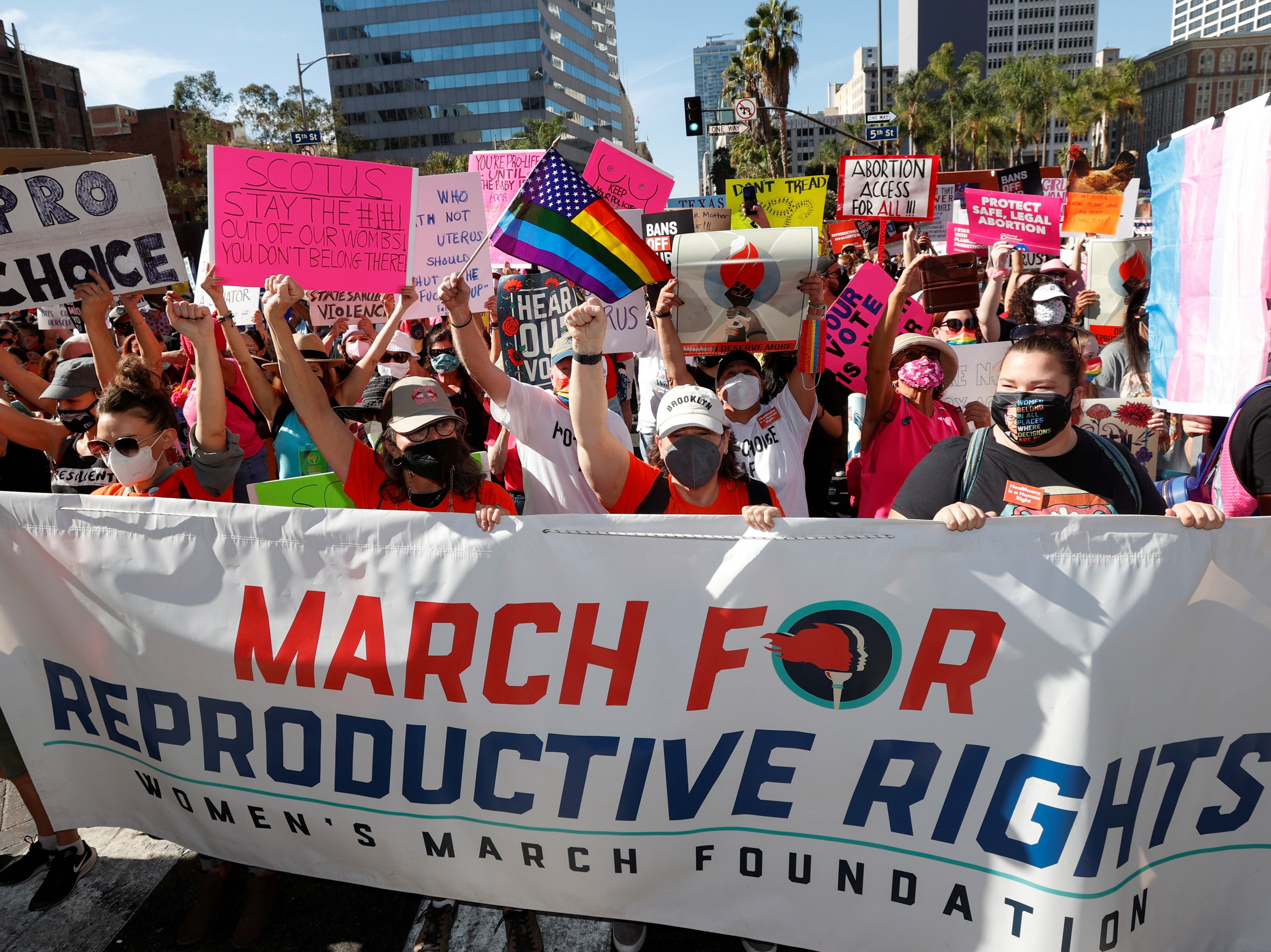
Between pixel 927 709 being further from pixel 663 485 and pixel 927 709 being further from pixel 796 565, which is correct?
pixel 663 485

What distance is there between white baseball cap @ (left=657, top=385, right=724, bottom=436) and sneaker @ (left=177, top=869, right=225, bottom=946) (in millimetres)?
2087

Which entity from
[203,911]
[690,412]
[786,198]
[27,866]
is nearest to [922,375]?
[690,412]

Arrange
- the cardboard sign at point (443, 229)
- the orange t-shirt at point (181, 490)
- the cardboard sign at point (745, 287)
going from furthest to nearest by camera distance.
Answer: the cardboard sign at point (443, 229)
the cardboard sign at point (745, 287)
the orange t-shirt at point (181, 490)

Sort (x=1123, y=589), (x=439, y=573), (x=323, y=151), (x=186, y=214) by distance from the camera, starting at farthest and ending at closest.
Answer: (x=186, y=214)
(x=323, y=151)
(x=439, y=573)
(x=1123, y=589)

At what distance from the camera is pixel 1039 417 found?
7.95 feet

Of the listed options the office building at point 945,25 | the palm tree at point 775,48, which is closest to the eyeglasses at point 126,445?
the palm tree at point 775,48

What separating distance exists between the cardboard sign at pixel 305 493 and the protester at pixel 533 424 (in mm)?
647

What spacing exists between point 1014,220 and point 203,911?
7.78 m

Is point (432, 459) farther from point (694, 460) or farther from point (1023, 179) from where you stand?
point (1023, 179)

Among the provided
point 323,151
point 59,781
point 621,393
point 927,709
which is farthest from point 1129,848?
point 323,151

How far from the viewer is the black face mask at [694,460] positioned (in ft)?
9.09

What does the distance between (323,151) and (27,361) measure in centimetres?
3790

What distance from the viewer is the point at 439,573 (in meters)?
2.34

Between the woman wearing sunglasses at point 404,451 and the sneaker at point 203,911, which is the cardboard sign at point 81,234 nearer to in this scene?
the woman wearing sunglasses at point 404,451
